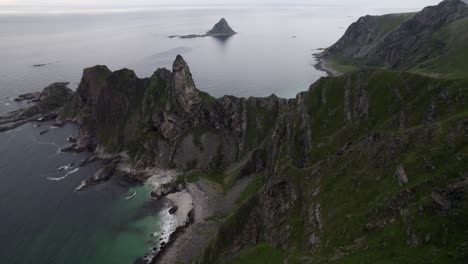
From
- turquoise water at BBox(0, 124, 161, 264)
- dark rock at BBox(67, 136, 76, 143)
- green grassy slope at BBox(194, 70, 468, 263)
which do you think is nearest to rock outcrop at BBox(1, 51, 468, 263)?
green grassy slope at BBox(194, 70, 468, 263)

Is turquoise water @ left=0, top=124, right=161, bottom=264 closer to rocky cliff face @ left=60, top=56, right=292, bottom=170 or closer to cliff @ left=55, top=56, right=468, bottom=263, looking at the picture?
rocky cliff face @ left=60, top=56, right=292, bottom=170

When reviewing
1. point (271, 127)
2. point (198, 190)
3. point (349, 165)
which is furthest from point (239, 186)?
point (349, 165)

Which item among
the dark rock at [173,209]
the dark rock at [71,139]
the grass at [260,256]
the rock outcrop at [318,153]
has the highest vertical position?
the rock outcrop at [318,153]

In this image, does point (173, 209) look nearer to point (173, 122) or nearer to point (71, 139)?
point (173, 122)

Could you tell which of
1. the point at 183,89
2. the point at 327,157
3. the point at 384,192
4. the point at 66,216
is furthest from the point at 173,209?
the point at 384,192

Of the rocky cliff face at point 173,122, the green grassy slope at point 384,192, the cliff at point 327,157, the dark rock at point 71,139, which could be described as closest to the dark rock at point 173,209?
the cliff at point 327,157

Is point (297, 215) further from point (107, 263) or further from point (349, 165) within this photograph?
point (107, 263)

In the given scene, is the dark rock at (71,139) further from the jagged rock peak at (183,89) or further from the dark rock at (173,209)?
the dark rock at (173,209)

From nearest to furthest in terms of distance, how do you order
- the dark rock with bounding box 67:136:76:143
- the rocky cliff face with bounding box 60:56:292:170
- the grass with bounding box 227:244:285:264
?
the grass with bounding box 227:244:285:264 < the rocky cliff face with bounding box 60:56:292:170 < the dark rock with bounding box 67:136:76:143

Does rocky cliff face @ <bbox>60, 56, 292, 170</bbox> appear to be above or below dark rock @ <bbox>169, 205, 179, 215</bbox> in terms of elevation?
above
